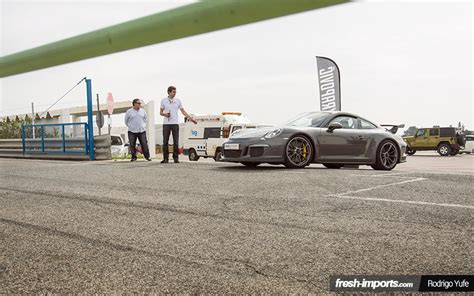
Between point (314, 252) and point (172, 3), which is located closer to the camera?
point (172, 3)

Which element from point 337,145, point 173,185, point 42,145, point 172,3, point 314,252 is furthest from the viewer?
point 42,145

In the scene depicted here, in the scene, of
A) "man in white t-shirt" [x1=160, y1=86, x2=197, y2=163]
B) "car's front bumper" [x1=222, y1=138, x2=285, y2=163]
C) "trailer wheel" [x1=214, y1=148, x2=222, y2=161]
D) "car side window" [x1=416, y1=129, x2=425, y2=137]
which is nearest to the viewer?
"car's front bumper" [x1=222, y1=138, x2=285, y2=163]

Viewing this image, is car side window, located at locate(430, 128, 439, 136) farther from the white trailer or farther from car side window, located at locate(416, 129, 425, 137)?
the white trailer

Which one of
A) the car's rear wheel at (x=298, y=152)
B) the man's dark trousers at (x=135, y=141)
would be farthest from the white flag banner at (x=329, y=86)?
the car's rear wheel at (x=298, y=152)

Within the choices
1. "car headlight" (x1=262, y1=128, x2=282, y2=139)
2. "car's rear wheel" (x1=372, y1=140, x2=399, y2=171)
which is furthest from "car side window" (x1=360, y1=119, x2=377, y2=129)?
"car headlight" (x1=262, y1=128, x2=282, y2=139)

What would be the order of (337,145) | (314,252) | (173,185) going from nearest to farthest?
(314,252)
(173,185)
(337,145)

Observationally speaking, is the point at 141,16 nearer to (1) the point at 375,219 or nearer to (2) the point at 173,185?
(1) the point at 375,219

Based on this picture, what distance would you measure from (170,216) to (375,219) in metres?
1.56

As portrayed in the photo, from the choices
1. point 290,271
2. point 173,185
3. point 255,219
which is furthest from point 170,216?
point 173,185

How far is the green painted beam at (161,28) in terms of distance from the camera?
2.09ft

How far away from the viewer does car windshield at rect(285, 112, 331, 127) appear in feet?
28.6

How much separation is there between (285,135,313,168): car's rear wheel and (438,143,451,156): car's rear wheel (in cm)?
2755

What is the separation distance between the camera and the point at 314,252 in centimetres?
248

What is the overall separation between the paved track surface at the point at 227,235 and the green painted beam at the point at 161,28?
1.28 meters
